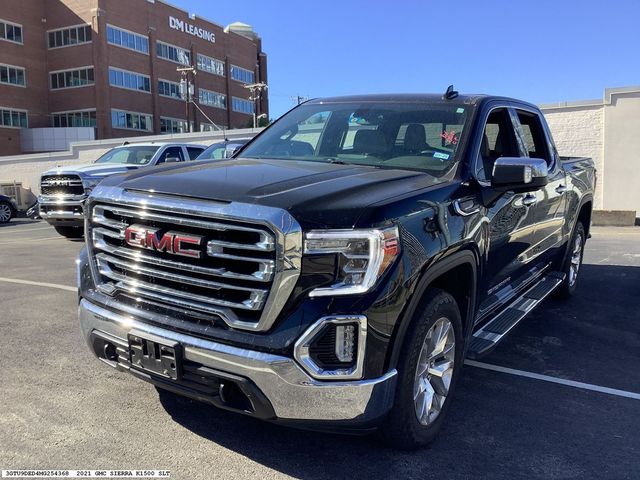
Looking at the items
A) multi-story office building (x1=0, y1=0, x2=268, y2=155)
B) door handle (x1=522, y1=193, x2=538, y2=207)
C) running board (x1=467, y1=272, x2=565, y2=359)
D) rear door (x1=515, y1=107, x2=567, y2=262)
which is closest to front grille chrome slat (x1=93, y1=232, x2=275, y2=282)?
running board (x1=467, y1=272, x2=565, y2=359)

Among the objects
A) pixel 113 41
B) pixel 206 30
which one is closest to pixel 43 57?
pixel 113 41

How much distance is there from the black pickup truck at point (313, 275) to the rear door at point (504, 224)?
36 millimetres

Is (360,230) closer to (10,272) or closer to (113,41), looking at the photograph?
(10,272)

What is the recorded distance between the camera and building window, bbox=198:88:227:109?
5925 cm

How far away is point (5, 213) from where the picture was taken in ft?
64.4

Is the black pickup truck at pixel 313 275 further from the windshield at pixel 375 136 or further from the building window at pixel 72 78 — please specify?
the building window at pixel 72 78

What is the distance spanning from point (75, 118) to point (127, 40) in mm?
8477

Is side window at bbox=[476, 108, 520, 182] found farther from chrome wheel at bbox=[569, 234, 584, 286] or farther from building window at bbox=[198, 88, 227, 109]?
building window at bbox=[198, 88, 227, 109]

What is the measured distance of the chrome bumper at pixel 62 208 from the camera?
425 inches

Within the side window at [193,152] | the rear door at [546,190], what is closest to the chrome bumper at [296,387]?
the rear door at [546,190]

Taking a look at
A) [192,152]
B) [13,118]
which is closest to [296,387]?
[192,152]

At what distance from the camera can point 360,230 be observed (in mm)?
2445

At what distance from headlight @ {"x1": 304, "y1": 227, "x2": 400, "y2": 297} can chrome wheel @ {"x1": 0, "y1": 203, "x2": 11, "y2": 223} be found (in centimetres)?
2045

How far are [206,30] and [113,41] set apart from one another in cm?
1417
